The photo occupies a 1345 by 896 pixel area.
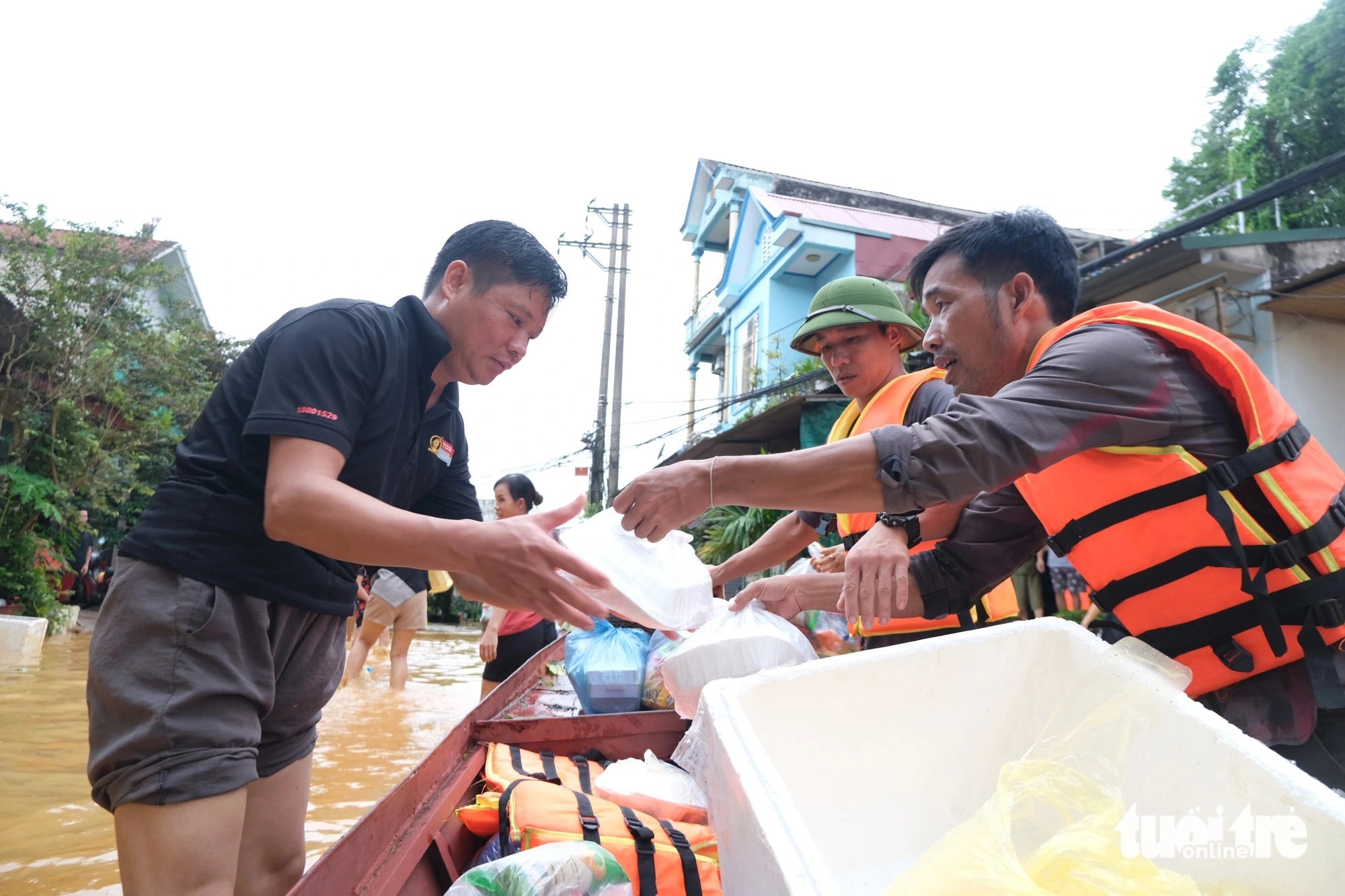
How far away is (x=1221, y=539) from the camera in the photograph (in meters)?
1.35

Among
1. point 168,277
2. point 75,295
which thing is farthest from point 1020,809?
point 168,277

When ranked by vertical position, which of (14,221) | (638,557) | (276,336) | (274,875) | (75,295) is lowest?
(274,875)

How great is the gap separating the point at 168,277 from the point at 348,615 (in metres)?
13.4

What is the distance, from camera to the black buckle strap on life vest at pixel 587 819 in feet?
5.88

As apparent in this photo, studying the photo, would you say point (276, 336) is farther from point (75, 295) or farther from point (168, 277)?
point (168, 277)

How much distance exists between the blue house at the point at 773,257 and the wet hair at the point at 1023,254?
7.47 meters

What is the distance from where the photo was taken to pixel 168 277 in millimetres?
12562

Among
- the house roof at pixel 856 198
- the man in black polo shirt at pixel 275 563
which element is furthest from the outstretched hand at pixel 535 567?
the house roof at pixel 856 198

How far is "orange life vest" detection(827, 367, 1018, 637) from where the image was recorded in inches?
92.9

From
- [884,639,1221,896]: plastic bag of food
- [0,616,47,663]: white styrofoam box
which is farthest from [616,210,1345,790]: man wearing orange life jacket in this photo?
[0,616,47,663]: white styrofoam box

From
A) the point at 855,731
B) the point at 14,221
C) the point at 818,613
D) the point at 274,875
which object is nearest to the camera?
the point at 855,731

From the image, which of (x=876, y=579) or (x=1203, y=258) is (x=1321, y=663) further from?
(x=1203, y=258)

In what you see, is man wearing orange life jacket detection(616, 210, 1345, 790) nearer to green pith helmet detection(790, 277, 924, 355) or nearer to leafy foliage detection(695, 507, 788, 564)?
green pith helmet detection(790, 277, 924, 355)

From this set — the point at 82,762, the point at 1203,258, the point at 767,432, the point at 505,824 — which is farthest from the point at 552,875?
the point at 767,432
